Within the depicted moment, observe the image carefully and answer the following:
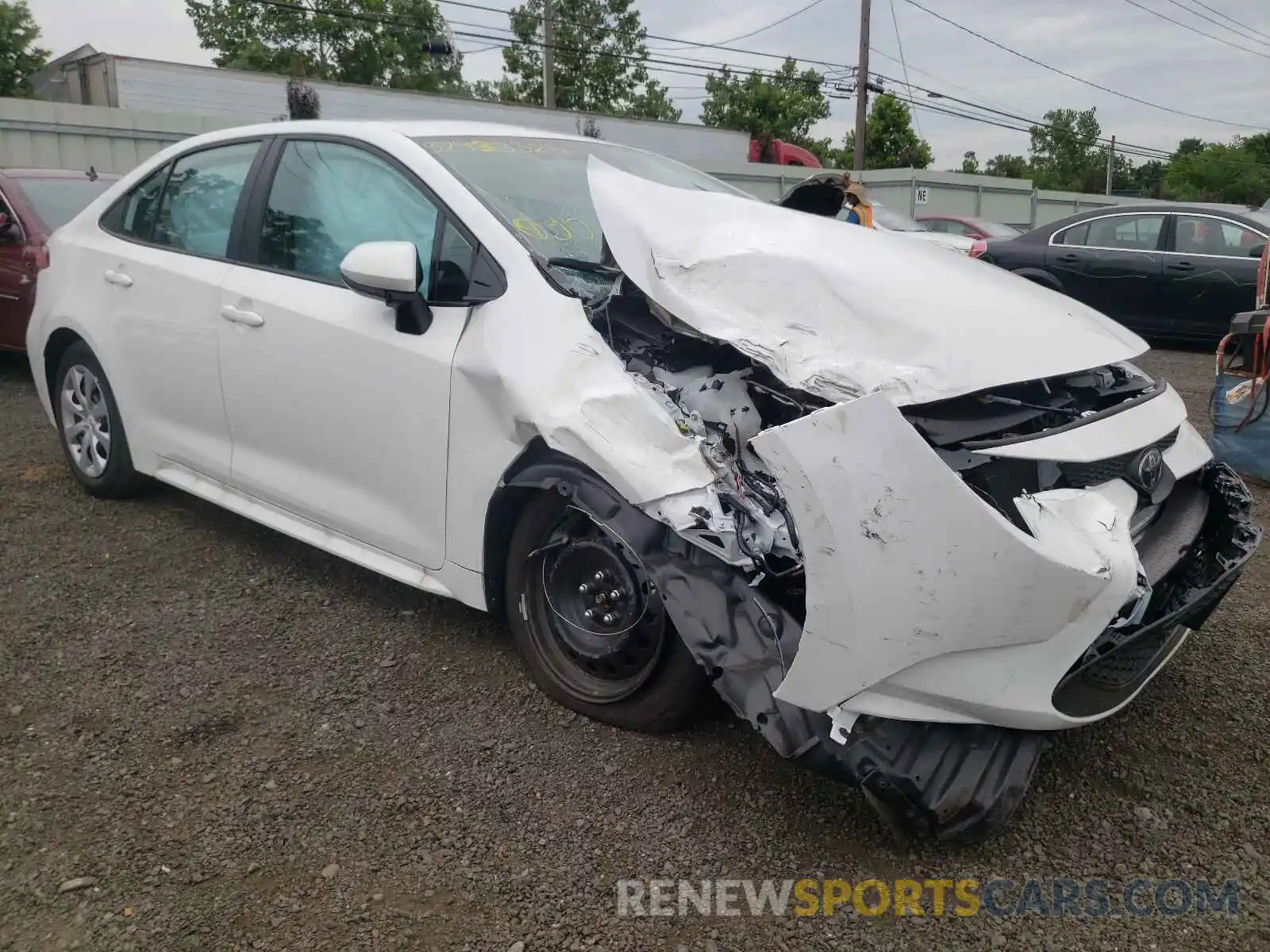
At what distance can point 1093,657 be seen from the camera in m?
2.21

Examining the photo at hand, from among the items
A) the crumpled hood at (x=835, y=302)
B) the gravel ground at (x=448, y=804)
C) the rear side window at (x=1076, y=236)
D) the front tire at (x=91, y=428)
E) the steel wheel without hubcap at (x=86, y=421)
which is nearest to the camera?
the gravel ground at (x=448, y=804)

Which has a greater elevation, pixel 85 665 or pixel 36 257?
pixel 36 257

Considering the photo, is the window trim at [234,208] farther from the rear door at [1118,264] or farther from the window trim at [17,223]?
the rear door at [1118,264]

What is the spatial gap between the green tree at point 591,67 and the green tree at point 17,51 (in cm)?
1921

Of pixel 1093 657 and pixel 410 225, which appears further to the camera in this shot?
pixel 410 225

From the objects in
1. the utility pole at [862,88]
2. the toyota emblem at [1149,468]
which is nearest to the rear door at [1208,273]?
the toyota emblem at [1149,468]

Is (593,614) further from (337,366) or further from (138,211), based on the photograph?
(138,211)

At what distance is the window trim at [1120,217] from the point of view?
9.45 meters

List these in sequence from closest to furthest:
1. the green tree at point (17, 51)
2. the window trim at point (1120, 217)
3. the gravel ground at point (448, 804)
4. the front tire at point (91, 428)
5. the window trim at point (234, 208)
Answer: the gravel ground at point (448, 804) → the window trim at point (234, 208) → the front tire at point (91, 428) → the window trim at point (1120, 217) → the green tree at point (17, 51)

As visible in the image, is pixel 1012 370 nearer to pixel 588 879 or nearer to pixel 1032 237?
pixel 588 879

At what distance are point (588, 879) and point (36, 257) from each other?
6.22 m

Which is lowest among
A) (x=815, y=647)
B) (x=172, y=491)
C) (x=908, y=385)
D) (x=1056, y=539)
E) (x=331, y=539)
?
(x=172, y=491)

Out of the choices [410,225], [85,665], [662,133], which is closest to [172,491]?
[85,665]

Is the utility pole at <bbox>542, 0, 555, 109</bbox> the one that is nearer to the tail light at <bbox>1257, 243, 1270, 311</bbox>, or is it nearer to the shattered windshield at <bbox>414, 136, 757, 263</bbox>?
the tail light at <bbox>1257, 243, 1270, 311</bbox>
